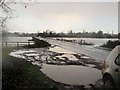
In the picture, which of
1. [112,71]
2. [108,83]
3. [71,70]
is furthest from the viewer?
[71,70]

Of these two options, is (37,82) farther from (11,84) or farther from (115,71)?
(115,71)

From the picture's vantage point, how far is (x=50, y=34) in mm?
100688

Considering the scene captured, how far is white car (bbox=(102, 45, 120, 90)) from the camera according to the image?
7159mm

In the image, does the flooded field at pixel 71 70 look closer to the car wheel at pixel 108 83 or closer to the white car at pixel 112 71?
the car wheel at pixel 108 83

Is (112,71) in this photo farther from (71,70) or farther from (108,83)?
(71,70)

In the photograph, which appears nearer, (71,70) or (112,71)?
(112,71)

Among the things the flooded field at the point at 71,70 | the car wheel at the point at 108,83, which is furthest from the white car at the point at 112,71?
the flooded field at the point at 71,70

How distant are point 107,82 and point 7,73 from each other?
4675mm

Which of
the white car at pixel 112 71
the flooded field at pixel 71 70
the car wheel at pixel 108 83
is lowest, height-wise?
the flooded field at pixel 71 70

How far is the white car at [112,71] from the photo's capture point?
7159 mm

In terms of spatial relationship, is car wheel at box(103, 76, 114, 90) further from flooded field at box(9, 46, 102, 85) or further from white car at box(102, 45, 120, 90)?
flooded field at box(9, 46, 102, 85)

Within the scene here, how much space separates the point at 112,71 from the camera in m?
7.43

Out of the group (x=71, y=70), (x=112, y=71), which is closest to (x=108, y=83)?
(x=112, y=71)

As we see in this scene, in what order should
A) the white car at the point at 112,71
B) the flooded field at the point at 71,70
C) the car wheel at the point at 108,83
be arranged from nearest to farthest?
the white car at the point at 112,71 → the car wheel at the point at 108,83 → the flooded field at the point at 71,70
